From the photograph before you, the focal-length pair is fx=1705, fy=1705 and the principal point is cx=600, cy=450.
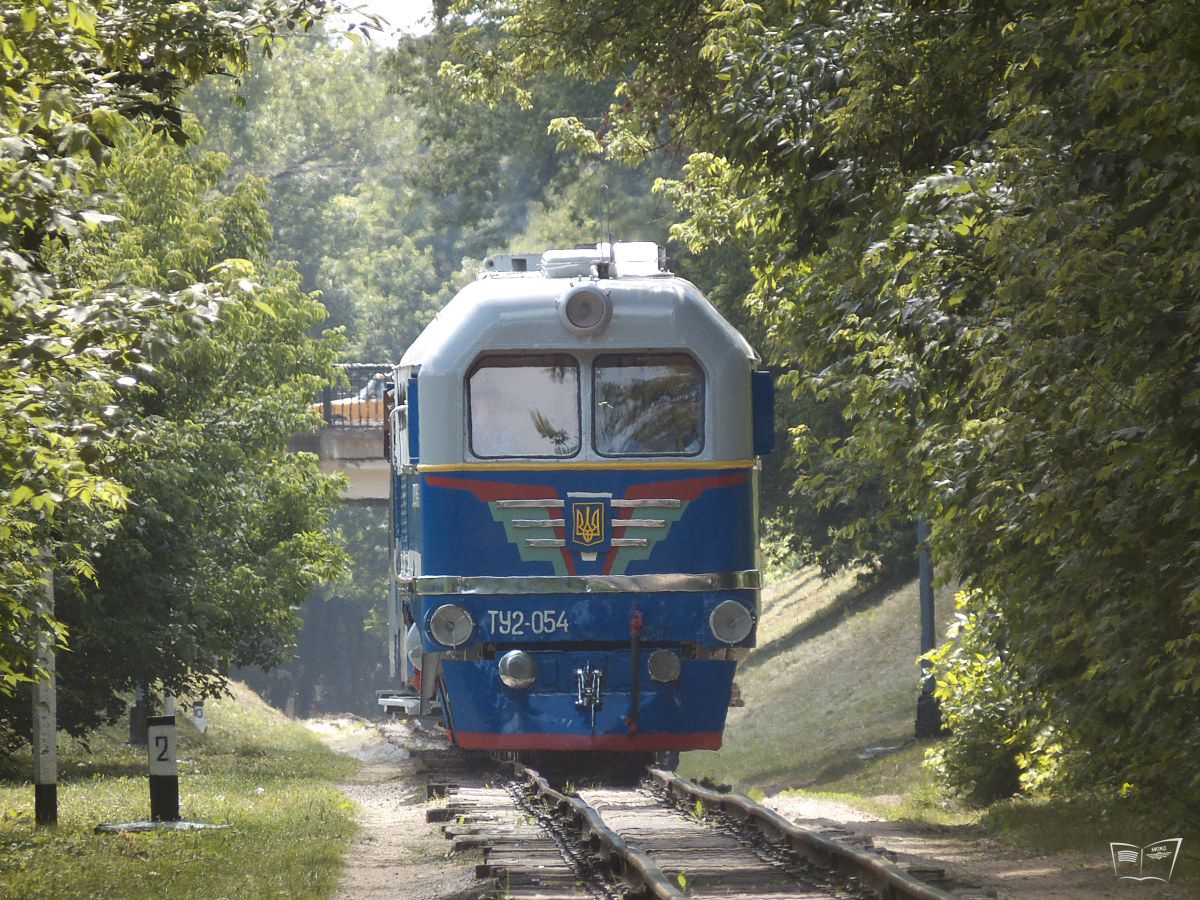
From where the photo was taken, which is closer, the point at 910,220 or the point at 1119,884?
the point at 1119,884

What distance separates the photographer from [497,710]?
1278 cm

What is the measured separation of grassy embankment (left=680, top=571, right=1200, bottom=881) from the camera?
12.3m

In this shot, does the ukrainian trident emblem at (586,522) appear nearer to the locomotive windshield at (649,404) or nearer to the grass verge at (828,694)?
the locomotive windshield at (649,404)

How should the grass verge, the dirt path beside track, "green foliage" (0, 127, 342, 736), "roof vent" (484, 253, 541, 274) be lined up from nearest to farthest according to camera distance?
the dirt path beside track, "roof vent" (484, 253, 541, 274), "green foliage" (0, 127, 342, 736), the grass verge

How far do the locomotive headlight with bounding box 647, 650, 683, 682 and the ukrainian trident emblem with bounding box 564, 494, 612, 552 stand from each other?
36.4 inches

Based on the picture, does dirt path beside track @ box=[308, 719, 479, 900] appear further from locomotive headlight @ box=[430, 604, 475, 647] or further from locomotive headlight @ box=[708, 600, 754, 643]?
locomotive headlight @ box=[708, 600, 754, 643]

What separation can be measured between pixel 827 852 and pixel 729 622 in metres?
3.04

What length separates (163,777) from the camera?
13.4 meters

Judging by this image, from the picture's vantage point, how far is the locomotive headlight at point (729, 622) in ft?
42.1

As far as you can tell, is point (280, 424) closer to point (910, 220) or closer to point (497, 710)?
point (497, 710)

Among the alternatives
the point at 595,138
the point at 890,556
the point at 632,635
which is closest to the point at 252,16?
the point at 632,635

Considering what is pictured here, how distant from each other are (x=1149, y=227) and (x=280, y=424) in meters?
17.3

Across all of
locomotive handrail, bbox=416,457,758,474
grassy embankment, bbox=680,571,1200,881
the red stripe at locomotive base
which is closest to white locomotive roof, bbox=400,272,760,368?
locomotive handrail, bbox=416,457,758,474

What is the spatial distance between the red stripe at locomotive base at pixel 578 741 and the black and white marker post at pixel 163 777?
2375 mm
